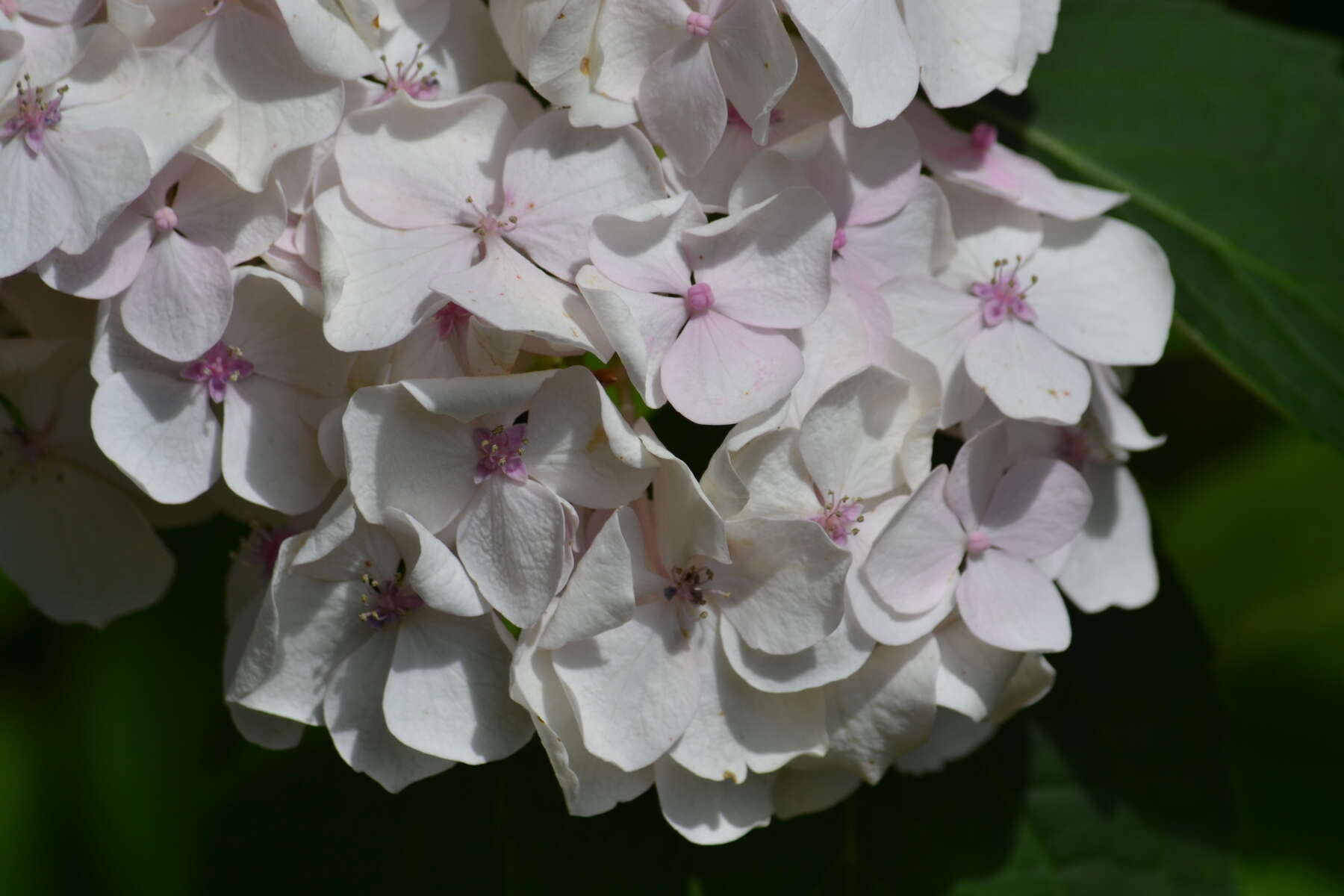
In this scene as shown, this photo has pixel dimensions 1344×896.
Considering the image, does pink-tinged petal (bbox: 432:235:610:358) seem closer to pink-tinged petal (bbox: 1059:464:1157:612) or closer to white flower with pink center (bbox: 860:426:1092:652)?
white flower with pink center (bbox: 860:426:1092:652)

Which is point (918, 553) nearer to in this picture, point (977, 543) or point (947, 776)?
point (977, 543)

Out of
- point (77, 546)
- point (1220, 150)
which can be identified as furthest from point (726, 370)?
point (1220, 150)

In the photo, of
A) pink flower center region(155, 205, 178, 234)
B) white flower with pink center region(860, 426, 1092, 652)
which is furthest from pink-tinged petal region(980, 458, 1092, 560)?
pink flower center region(155, 205, 178, 234)

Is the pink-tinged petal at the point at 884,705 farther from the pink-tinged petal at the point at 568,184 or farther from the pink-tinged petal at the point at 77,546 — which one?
the pink-tinged petal at the point at 77,546

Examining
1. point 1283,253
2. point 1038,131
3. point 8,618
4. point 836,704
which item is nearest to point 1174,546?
point 1283,253

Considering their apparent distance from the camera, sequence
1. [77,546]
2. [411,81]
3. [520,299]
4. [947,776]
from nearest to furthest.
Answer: [520,299] < [411,81] < [77,546] < [947,776]

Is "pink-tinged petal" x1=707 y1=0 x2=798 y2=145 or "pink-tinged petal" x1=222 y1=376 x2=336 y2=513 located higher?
"pink-tinged petal" x1=707 y1=0 x2=798 y2=145

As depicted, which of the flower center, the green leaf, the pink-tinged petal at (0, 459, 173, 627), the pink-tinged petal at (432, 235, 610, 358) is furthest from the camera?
the green leaf
